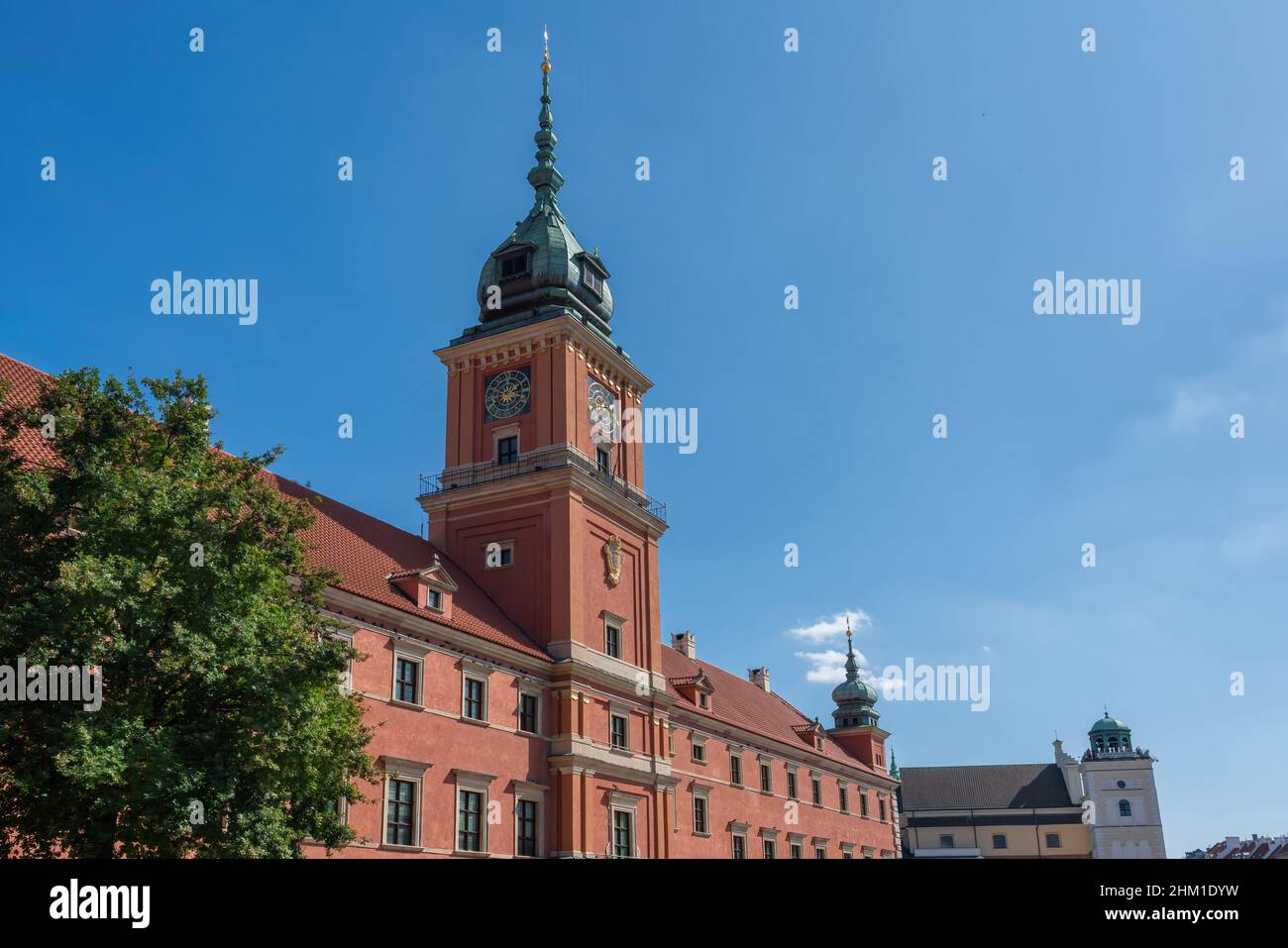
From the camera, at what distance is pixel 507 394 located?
4141 cm

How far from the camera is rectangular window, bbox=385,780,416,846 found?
28516mm

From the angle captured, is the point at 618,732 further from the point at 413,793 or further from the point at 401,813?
the point at 401,813

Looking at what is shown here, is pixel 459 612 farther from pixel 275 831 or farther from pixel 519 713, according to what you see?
pixel 275 831

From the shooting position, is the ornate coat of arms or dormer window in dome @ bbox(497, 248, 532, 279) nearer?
the ornate coat of arms

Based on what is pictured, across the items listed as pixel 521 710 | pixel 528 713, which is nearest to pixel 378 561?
pixel 521 710

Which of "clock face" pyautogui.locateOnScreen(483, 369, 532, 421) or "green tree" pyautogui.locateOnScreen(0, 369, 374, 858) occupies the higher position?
"clock face" pyautogui.locateOnScreen(483, 369, 532, 421)

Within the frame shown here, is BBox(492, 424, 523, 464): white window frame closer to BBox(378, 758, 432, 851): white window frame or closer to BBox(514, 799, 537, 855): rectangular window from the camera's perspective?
BBox(514, 799, 537, 855): rectangular window

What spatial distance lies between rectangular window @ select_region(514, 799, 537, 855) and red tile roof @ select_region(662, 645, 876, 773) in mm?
11430

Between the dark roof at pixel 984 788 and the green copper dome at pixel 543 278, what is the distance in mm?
69694

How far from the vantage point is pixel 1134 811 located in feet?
304

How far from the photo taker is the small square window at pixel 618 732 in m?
38.1

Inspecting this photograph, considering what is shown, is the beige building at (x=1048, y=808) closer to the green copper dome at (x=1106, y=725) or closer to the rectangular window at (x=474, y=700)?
the green copper dome at (x=1106, y=725)

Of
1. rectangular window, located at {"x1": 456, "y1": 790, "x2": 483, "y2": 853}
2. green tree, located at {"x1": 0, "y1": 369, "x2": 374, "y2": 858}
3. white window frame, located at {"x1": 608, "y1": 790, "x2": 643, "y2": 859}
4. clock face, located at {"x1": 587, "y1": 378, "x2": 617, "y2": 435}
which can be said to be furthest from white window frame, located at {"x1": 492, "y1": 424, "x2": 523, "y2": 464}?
green tree, located at {"x1": 0, "y1": 369, "x2": 374, "y2": 858}

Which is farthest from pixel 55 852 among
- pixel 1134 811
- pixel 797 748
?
pixel 1134 811
